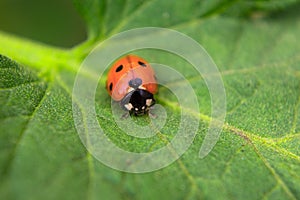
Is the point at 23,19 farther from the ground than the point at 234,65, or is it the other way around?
the point at 23,19

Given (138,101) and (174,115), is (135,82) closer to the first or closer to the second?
(138,101)

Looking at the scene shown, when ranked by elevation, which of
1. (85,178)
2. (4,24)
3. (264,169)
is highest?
(4,24)

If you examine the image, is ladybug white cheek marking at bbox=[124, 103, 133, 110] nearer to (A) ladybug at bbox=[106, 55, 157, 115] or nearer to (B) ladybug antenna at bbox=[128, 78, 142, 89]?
(A) ladybug at bbox=[106, 55, 157, 115]

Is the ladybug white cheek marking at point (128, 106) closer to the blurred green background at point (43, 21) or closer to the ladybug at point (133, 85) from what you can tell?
the ladybug at point (133, 85)

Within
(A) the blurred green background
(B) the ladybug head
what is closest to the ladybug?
(B) the ladybug head

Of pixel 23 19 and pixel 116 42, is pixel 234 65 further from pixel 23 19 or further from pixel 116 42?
pixel 23 19

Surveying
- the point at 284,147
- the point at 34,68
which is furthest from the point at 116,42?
the point at 284,147
